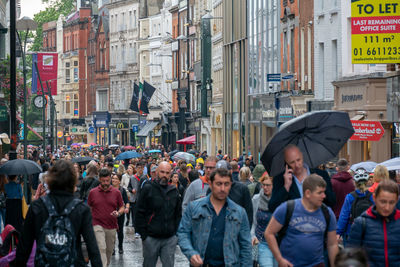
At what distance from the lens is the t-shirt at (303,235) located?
876 cm

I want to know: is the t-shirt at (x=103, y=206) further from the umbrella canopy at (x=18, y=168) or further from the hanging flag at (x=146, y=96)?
the hanging flag at (x=146, y=96)

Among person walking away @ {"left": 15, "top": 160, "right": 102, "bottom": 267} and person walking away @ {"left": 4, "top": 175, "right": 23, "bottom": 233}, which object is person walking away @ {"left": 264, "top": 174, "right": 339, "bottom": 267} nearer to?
person walking away @ {"left": 15, "top": 160, "right": 102, "bottom": 267}

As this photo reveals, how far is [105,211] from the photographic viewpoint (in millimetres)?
15672

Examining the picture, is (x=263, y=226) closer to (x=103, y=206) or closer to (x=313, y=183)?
(x=313, y=183)

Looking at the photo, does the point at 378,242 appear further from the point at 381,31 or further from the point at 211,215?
the point at 381,31

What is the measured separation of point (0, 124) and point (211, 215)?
128ft

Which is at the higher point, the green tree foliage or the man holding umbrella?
the green tree foliage

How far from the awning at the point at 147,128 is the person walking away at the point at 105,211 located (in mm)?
72423

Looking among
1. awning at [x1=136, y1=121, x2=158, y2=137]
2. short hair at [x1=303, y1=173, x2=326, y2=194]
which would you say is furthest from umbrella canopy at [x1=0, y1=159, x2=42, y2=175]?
awning at [x1=136, y1=121, x2=158, y2=137]

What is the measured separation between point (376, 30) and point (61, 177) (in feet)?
60.8

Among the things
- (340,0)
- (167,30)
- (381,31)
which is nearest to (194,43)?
(167,30)

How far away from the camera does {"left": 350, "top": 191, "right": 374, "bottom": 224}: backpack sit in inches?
480

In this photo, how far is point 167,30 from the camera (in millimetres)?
87250

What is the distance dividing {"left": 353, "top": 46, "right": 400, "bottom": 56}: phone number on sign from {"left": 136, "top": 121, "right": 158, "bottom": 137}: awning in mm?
62609
